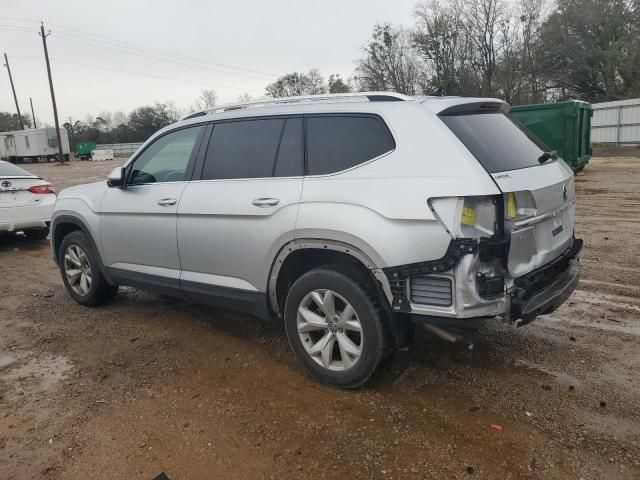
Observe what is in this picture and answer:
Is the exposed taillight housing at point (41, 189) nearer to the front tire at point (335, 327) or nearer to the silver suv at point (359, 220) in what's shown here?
the silver suv at point (359, 220)

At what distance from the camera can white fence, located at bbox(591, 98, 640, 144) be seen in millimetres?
24547

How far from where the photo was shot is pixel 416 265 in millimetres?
2922

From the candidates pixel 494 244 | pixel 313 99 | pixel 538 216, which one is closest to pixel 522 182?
pixel 538 216

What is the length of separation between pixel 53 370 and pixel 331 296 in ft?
7.90

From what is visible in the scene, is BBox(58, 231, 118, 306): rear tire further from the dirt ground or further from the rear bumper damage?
the rear bumper damage

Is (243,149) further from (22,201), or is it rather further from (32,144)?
(32,144)

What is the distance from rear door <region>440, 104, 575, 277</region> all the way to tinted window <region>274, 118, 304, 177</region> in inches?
40.2

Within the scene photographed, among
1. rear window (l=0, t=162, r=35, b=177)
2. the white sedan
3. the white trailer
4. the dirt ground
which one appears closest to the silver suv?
the dirt ground

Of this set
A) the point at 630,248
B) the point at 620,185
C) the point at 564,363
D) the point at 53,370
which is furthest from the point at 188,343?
the point at 620,185

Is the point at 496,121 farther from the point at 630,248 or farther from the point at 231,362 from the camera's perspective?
the point at 630,248

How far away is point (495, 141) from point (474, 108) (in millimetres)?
315

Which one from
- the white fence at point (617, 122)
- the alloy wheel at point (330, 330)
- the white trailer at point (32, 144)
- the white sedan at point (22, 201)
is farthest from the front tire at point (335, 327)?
the white trailer at point (32, 144)

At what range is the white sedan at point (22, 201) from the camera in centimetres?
845

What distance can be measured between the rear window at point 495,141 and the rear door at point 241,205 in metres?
1.11
